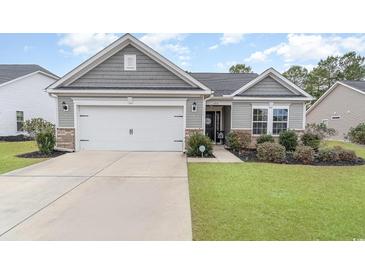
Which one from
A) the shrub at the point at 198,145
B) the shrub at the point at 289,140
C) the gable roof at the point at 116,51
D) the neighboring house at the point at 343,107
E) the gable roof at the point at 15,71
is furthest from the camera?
the neighboring house at the point at 343,107

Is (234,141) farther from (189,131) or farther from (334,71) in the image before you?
(334,71)

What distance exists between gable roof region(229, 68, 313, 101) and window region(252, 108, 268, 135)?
146 centimetres

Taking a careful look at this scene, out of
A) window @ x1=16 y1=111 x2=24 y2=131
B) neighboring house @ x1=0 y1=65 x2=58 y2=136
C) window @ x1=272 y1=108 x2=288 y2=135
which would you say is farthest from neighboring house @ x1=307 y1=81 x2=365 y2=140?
window @ x1=16 y1=111 x2=24 y2=131

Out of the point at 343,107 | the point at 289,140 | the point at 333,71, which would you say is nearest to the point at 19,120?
the point at 289,140

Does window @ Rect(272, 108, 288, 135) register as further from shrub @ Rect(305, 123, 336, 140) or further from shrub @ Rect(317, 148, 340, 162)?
shrub @ Rect(317, 148, 340, 162)

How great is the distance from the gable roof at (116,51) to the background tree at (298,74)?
107 feet

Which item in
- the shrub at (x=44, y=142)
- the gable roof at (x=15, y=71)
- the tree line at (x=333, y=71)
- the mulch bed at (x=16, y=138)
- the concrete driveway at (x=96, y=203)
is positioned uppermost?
the tree line at (x=333, y=71)

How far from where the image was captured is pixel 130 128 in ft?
41.7

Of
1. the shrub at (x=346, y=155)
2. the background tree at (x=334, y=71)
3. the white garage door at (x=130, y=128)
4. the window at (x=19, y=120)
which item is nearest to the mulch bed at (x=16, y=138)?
the window at (x=19, y=120)

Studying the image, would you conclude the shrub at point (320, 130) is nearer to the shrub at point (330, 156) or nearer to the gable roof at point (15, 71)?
the shrub at point (330, 156)

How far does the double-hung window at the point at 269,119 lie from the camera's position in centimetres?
1512

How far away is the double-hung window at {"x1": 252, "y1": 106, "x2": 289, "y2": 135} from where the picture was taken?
49.6 ft

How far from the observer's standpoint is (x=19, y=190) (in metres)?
6.21
